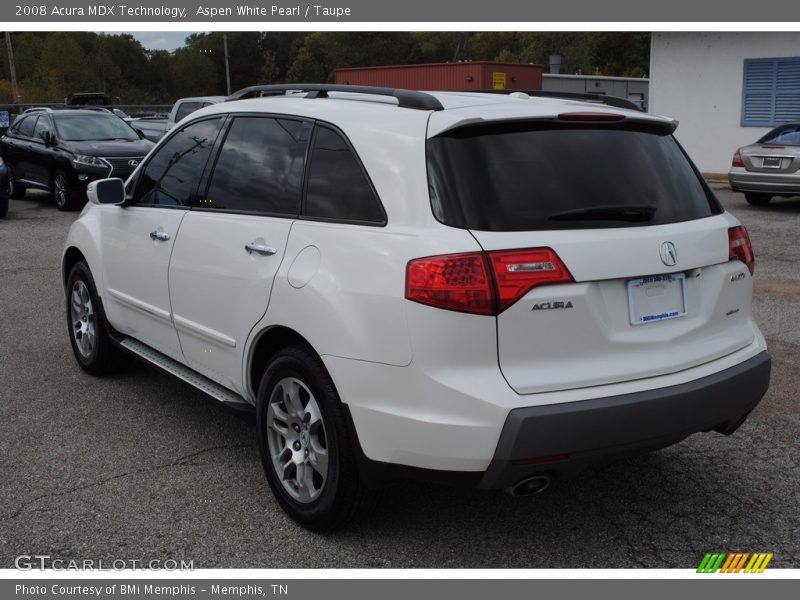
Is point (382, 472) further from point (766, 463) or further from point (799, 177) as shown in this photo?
point (799, 177)

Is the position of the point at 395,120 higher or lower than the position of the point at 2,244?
higher

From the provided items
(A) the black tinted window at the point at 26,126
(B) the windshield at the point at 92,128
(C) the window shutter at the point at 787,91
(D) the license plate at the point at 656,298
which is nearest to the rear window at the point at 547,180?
(D) the license plate at the point at 656,298

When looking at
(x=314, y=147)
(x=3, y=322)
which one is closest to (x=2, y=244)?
(x=3, y=322)

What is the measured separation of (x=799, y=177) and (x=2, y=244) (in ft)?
39.7

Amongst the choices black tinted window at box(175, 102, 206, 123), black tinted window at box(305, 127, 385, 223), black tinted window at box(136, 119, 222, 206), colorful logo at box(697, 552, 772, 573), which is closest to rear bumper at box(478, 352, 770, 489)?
colorful logo at box(697, 552, 772, 573)

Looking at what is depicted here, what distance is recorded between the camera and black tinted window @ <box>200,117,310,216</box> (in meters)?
4.08

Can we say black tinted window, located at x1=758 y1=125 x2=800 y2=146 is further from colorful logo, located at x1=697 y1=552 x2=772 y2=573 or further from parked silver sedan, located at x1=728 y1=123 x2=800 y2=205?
colorful logo, located at x1=697 y1=552 x2=772 y2=573

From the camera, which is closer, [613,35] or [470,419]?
[470,419]

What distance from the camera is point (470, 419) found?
320cm

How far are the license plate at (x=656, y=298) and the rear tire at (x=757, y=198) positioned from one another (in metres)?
13.4

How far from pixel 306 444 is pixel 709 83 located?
65.6ft

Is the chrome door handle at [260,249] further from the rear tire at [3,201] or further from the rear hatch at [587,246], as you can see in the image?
the rear tire at [3,201]

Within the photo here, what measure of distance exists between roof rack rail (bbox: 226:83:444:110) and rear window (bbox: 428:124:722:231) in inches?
9.6

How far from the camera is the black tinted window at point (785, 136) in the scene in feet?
48.7
